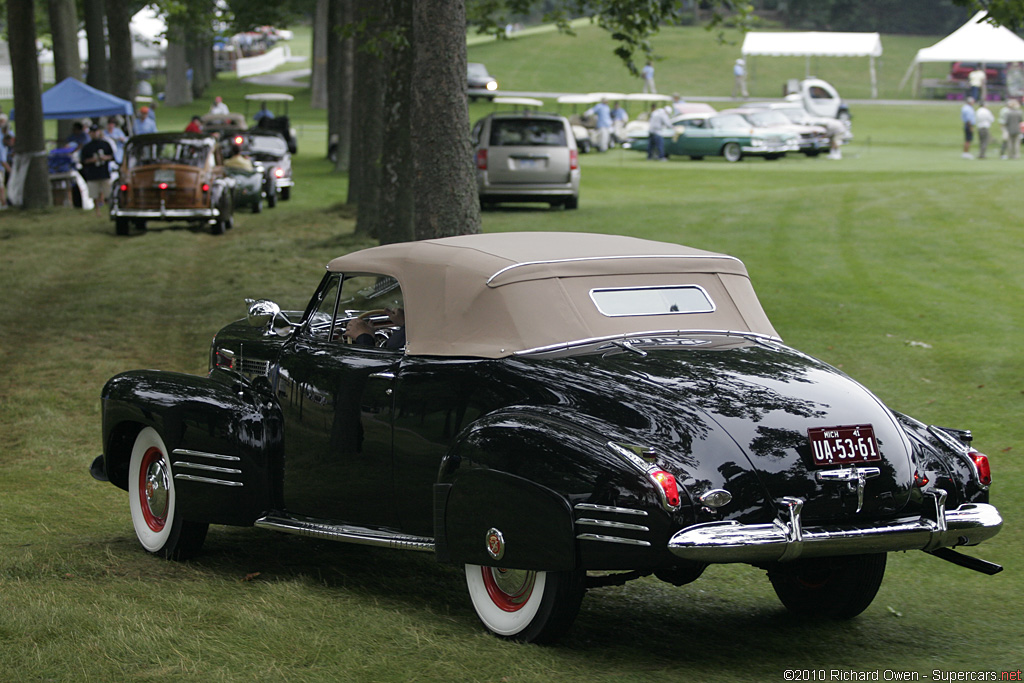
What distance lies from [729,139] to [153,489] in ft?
103

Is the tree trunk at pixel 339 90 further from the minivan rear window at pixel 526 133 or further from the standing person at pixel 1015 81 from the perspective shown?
the standing person at pixel 1015 81

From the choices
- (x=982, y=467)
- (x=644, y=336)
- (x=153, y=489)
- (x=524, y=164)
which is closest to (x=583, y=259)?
(x=644, y=336)

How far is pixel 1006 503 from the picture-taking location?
24.2 feet

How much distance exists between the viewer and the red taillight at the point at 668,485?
4.30 metres

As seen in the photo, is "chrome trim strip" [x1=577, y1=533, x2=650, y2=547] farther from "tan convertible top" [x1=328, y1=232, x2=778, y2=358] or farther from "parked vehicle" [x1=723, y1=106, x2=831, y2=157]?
"parked vehicle" [x1=723, y1=106, x2=831, y2=157]

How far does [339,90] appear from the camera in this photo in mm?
34719

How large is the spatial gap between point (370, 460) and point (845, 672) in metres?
2.40

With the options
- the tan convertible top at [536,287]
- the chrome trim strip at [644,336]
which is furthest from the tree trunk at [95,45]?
the chrome trim strip at [644,336]

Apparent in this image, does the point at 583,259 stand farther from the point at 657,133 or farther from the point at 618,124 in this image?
the point at 618,124

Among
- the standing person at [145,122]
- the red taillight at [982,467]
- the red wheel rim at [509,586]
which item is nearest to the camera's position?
the red wheel rim at [509,586]

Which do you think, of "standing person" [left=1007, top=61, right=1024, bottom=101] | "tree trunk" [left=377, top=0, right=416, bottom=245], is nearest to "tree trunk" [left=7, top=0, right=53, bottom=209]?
"tree trunk" [left=377, top=0, right=416, bottom=245]

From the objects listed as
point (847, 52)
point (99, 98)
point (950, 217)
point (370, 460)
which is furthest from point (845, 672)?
point (847, 52)

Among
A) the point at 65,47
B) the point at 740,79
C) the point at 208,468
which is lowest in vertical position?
the point at 208,468

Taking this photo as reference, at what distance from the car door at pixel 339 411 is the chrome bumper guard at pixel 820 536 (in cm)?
180
